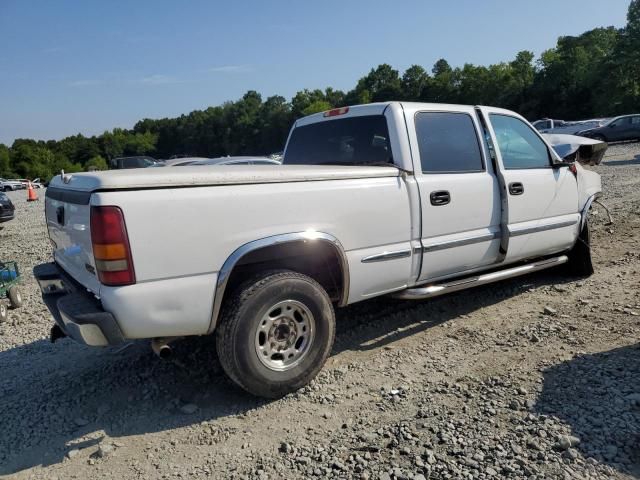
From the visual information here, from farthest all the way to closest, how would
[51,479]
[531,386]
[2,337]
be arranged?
[2,337]
[531,386]
[51,479]

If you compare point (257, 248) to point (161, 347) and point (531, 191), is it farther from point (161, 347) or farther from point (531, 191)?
point (531, 191)

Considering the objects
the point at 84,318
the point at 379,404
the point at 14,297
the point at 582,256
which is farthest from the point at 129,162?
the point at 379,404

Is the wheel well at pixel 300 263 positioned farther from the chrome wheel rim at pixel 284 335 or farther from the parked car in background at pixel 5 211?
the parked car in background at pixel 5 211

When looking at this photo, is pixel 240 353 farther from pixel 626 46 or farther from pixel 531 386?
pixel 626 46

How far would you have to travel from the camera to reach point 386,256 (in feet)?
11.9

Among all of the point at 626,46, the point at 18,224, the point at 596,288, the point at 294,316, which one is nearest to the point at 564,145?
the point at 596,288

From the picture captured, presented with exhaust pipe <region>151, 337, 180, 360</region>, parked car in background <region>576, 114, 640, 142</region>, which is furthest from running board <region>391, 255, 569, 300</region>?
parked car in background <region>576, 114, 640, 142</region>

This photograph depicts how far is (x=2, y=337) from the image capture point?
15.6 feet

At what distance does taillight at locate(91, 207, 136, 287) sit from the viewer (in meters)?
2.63

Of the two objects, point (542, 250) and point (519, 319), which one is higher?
point (542, 250)

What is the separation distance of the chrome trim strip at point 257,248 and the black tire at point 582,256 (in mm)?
3229

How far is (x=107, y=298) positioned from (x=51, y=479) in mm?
1020

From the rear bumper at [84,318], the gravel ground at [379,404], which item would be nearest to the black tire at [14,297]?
the gravel ground at [379,404]

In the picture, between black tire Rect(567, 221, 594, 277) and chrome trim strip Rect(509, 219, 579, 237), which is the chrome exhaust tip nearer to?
chrome trim strip Rect(509, 219, 579, 237)
